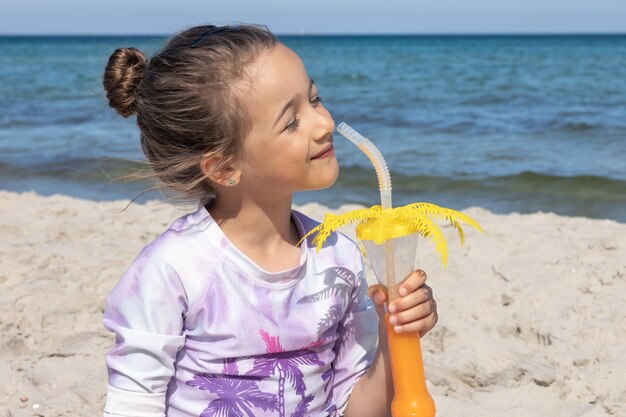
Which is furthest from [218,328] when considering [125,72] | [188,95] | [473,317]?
[473,317]

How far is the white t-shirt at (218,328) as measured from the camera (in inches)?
66.4

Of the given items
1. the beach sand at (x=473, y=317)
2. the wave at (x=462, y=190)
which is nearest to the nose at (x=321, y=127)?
the beach sand at (x=473, y=317)

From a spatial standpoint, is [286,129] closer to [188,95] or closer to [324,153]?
[324,153]

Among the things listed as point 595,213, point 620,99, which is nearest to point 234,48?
point 595,213

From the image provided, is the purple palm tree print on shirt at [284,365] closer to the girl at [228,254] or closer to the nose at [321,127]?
the girl at [228,254]

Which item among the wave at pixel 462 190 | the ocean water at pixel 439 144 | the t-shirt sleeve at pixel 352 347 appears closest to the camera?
the t-shirt sleeve at pixel 352 347

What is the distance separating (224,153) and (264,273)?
28 centimetres

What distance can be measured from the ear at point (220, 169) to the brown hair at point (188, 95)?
0.01 m

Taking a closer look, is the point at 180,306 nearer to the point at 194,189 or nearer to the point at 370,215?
the point at 194,189

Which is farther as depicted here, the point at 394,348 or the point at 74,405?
the point at 74,405

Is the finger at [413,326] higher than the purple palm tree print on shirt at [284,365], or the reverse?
the finger at [413,326]

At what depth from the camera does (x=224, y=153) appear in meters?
1.77

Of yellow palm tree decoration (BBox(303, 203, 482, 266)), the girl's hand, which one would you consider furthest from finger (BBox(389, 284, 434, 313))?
yellow palm tree decoration (BBox(303, 203, 482, 266))

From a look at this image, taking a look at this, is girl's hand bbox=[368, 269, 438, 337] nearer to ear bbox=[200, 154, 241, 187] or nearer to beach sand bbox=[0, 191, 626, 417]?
ear bbox=[200, 154, 241, 187]
